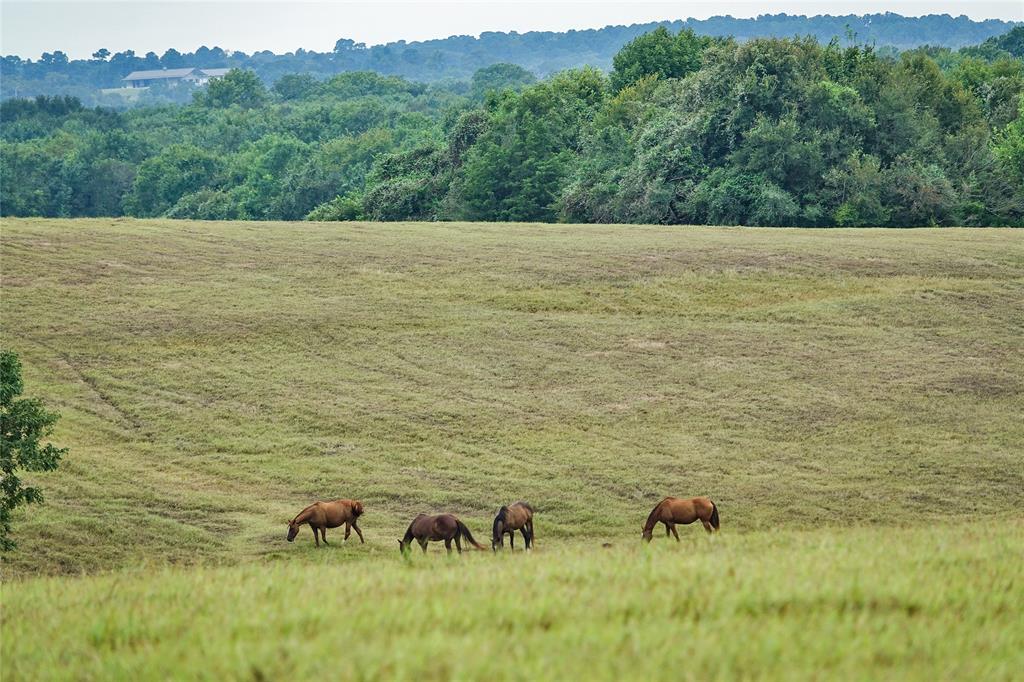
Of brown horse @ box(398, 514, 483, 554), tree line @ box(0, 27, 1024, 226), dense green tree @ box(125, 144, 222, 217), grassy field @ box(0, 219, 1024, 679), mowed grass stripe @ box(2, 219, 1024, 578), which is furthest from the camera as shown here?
dense green tree @ box(125, 144, 222, 217)

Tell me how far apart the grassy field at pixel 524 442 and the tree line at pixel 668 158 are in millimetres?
12543

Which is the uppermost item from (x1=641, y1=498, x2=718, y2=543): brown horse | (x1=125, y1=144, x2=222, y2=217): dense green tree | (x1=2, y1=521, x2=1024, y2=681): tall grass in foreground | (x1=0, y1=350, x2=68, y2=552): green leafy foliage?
(x1=2, y1=521, x2=1024, y2=681): tall grass in foreground

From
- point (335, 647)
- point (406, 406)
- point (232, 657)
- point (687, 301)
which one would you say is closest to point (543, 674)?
point (335, 647)

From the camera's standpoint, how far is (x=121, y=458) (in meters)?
30.6

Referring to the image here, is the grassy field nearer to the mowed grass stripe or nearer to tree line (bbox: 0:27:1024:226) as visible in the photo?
the mowed grass stripe

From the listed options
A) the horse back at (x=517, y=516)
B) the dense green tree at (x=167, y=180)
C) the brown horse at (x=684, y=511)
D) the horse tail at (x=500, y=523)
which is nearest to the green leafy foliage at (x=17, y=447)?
the horse tail at (x=500, y=523)

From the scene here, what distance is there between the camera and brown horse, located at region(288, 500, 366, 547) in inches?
913

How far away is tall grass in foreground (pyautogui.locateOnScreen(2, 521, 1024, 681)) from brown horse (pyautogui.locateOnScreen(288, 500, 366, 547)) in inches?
501

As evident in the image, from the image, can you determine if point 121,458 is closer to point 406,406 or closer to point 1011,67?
point 406,406

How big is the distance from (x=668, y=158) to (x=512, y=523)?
2387 inches

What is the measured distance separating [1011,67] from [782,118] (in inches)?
1655

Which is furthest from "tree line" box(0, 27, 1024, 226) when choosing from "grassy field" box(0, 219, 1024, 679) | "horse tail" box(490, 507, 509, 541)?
"horse tail" box(490, 507, 509, 541)

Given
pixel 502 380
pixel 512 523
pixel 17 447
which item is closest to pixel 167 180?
pixel 502 380

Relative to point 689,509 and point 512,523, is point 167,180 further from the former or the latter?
point 689,509
